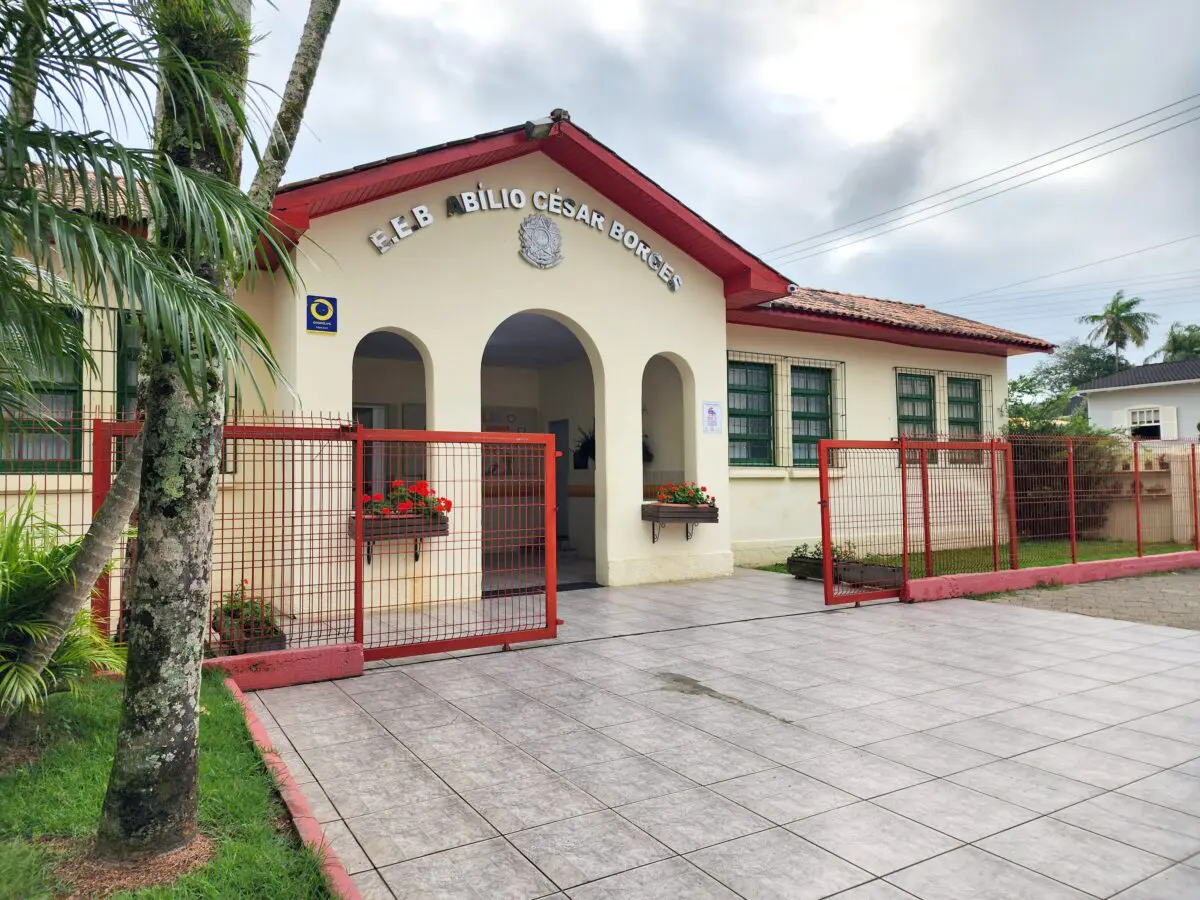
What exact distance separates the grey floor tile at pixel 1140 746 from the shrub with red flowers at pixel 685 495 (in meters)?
5.57

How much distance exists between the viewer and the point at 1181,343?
40.1 meters

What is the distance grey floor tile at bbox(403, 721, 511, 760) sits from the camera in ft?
13.3

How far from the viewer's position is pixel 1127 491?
11.4 meters

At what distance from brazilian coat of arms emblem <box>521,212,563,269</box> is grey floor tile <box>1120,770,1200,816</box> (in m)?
7.10

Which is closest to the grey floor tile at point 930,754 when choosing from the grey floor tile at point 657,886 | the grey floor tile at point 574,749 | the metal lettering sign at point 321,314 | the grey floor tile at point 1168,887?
the grey floor tile at point 1168,887

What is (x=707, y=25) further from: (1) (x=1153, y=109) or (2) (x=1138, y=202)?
(2) (x=1138, y=202)

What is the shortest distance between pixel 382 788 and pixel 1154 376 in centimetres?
3183

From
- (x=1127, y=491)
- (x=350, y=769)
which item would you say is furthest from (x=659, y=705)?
(x=1127, y=491)

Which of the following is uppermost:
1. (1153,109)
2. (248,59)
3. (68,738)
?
(1153,109)

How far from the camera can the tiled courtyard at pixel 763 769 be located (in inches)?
110

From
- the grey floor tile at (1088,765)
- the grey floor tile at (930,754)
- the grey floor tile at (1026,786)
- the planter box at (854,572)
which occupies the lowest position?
the grey floor tile at (1088,765)

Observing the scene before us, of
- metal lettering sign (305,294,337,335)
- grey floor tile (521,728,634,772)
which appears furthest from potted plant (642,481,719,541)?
grey floor tile (521,728,634,772)

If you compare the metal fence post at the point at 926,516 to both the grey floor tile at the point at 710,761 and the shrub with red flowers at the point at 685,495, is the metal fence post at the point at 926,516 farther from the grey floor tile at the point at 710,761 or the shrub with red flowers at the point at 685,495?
the grey floor tile at the point at 710,761

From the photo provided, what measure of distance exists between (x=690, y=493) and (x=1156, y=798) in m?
6.44
